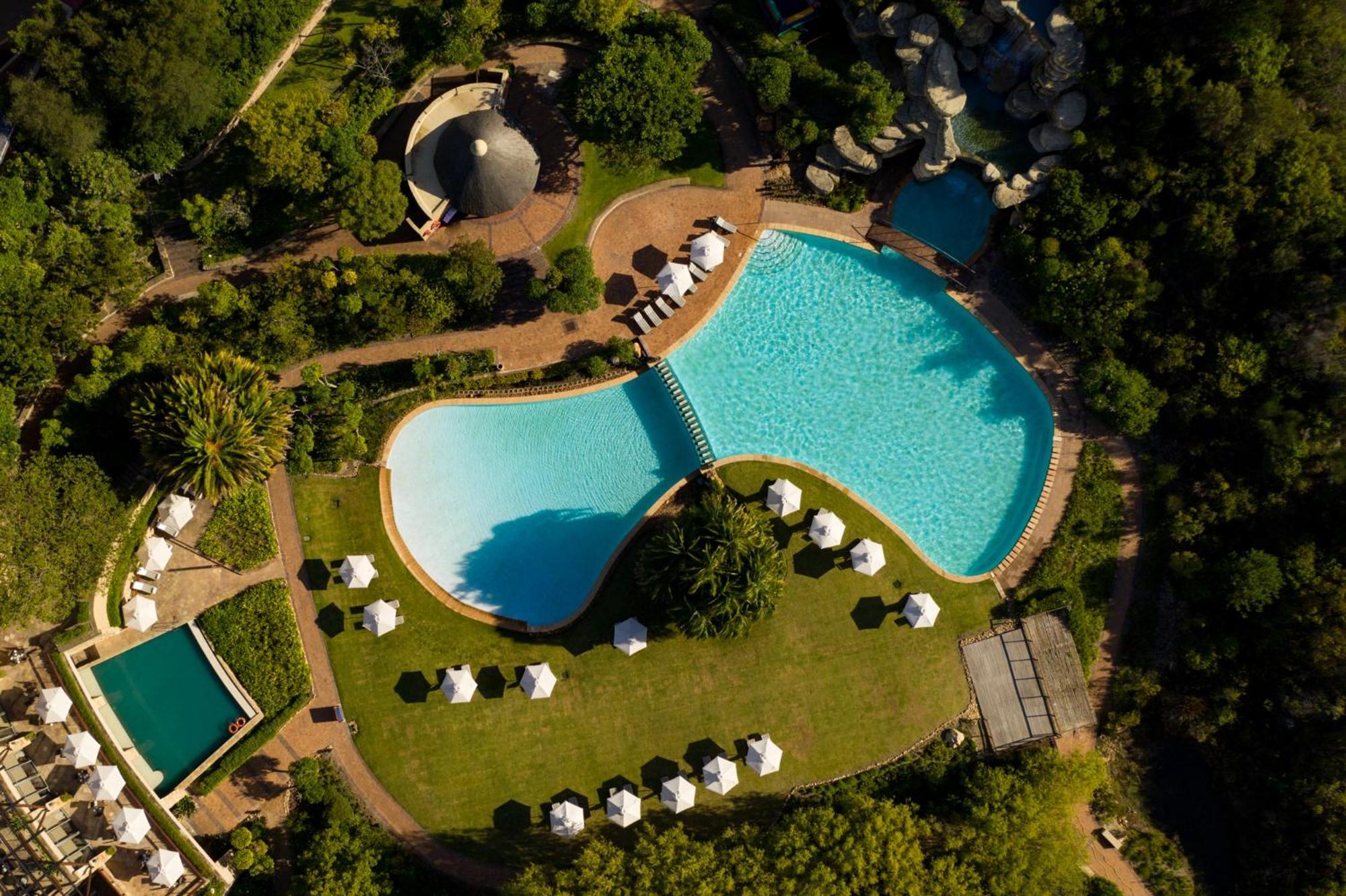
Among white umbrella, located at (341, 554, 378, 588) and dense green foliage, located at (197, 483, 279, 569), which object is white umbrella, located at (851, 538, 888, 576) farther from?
dense green foliage, located at (197, 483, 279, 569)

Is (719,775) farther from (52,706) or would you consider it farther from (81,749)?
(52,706)

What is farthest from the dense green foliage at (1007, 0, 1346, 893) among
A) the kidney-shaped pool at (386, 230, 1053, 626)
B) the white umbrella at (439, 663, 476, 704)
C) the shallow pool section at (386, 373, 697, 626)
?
the white umbrella at (439, 663, 476, 704)

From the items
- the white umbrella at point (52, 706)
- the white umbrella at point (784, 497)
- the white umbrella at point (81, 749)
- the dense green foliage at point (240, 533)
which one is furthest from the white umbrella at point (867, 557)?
the white umbrella at point (52, 706)

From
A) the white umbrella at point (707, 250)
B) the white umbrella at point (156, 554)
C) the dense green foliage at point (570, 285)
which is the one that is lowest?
the white umbrella at point (156, 554)

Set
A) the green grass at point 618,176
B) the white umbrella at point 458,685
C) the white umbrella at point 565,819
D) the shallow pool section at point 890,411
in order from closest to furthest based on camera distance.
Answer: the white umbrella at point 565,819 → the white umbrella at point 458,685 → the shallow pool section at point 890,411 → the green grass at point 618,176

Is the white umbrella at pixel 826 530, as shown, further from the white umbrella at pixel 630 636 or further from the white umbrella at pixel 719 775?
the white umbrella at pixel 719 775

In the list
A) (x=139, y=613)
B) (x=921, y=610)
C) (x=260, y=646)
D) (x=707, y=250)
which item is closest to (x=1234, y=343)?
(x=921, y=610)

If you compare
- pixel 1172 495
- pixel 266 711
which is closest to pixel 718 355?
pixel 1172 495
